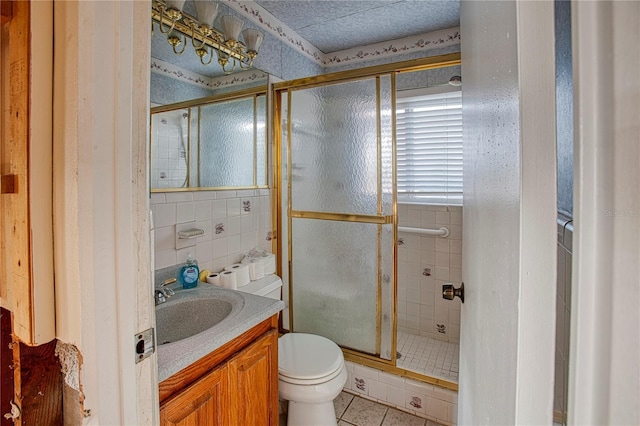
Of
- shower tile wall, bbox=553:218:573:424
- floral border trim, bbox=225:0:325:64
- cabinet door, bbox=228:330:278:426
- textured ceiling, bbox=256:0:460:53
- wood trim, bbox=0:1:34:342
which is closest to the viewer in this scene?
shower tile wall, bbox=553:218:573:424

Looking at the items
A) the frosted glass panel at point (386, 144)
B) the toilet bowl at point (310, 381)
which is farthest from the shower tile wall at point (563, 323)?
the frosted glass panel at point (386, 144)

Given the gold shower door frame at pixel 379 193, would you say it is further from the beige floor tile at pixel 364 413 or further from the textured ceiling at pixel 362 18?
the textured ceiling at pixel 362 18

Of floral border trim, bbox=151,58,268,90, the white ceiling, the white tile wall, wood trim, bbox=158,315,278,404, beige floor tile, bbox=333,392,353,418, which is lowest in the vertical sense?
beige floor tile, bbox=333,392,353,418

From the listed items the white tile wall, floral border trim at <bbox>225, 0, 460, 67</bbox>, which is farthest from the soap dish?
floral border trim at <bbox>225, 0, 460, 67</bbox>

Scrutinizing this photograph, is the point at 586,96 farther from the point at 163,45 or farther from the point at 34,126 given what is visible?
the point at 163,45

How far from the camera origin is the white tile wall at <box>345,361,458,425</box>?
1632 mm

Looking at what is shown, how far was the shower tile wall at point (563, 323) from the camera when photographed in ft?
1.27

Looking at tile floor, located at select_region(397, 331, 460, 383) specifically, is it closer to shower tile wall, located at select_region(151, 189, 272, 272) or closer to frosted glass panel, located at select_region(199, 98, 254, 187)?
shower tile wall, located at select_region(151, 189, 272, 272)

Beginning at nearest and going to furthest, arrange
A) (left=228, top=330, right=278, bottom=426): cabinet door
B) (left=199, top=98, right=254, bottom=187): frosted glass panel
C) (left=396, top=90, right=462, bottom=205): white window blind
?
(left=228, top=330, right=278, bottom=426): cabinet door, (left=199, top=98, right=254, bottom=187): frosted glass panel, (left=396, top=90, right=462, bottom=205): white window blind

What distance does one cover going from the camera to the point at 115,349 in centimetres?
56

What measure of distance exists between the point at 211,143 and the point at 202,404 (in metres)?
1.21

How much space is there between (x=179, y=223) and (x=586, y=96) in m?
1.48

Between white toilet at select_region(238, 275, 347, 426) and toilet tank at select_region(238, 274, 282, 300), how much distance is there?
0.07 feet

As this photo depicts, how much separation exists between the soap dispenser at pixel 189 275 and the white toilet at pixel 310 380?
0.89ft
